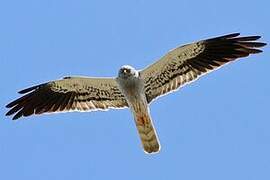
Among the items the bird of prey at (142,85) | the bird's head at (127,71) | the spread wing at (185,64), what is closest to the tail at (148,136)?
the bird of prey at (142,85)

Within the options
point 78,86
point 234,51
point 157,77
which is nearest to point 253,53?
point 234,51

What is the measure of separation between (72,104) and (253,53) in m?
4.38

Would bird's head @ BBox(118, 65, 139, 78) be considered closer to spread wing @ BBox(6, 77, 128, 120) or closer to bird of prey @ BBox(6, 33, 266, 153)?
bird of prey @ BBox(6, 33, 266, 153)

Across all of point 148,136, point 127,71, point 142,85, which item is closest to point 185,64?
point 142,85

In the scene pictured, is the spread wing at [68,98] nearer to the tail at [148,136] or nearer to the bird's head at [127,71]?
the bird's head at [127,71]

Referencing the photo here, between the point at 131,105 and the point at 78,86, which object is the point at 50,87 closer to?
the point at 78,86

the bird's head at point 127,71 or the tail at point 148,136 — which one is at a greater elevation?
the bird's head at point 127,71

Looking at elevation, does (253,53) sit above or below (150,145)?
above

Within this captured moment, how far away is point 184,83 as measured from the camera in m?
22.0

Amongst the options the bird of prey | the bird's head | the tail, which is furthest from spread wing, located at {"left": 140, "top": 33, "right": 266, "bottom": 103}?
the tail

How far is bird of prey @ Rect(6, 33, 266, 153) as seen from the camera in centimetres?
2156

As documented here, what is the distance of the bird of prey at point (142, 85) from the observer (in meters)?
21.6

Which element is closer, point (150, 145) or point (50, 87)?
point (150, 145)

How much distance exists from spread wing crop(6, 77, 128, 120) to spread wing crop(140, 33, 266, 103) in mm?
895
